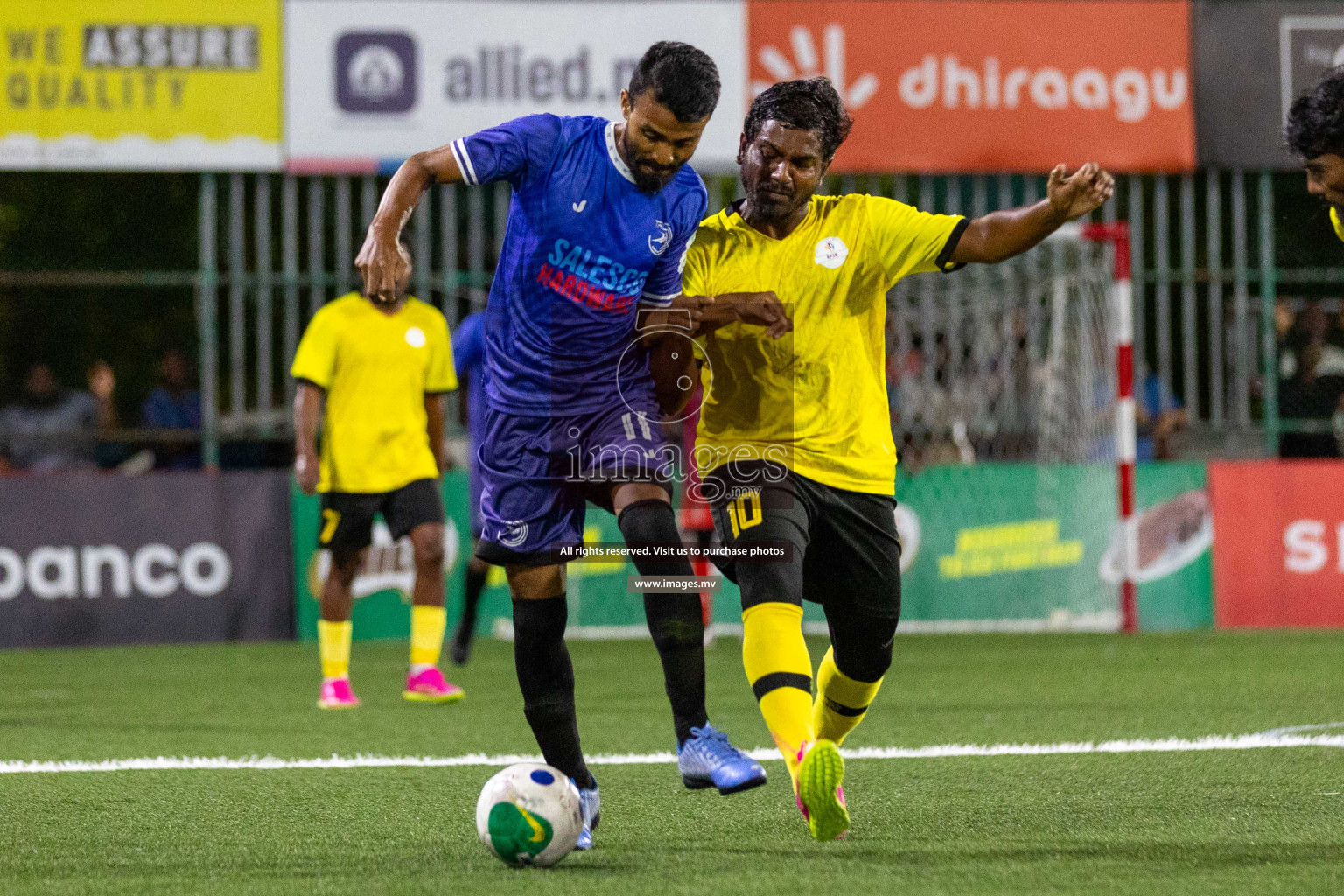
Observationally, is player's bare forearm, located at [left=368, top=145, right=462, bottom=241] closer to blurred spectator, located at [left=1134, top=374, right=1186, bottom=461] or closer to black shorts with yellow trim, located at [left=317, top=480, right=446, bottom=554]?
black shorts with yellow trim, located at [left=317, top=480, right=446, bottom=554]

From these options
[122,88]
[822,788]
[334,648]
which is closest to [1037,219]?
[822,788]

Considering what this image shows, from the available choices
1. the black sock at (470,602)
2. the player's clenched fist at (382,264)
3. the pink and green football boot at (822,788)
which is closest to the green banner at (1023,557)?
the black sock at (470,602)

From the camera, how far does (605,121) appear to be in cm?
479

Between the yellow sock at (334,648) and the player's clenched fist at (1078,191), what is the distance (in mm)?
4772

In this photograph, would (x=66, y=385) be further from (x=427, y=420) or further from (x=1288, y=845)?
(x=1288, y=845)

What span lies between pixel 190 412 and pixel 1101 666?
699 centimetres

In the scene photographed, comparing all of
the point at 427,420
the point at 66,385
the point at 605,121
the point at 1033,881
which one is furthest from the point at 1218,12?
the point at 66,385

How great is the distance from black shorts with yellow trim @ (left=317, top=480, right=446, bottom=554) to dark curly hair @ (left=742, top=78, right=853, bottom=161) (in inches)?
163

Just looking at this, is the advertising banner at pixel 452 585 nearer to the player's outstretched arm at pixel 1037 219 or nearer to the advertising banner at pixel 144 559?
the advertising banner at pixel 144 559

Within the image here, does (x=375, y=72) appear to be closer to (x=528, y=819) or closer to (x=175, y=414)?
(x=175, y=414)

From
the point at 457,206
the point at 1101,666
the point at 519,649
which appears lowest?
the point at 1101,666

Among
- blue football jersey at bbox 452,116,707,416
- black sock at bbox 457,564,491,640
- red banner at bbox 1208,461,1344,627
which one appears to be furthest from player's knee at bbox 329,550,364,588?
red banner at bbox 1208,461,1344,627

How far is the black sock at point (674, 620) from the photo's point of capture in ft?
14.4

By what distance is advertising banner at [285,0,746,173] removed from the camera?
12523mm
